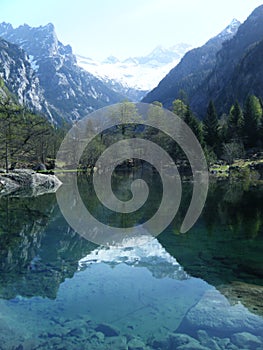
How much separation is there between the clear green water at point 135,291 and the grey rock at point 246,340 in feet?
0.07

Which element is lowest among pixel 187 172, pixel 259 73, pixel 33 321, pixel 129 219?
pixel 33 321

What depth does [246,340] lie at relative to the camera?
7.54 m

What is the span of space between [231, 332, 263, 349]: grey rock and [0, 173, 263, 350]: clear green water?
0.9 inches

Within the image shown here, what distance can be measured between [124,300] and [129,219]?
43.2 ft

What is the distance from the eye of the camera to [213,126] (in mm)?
77688

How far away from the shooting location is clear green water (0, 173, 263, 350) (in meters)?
7.86

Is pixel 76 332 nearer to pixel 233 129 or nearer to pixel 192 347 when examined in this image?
pixel 192 347

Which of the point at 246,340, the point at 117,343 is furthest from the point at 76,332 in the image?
the point at 246,340

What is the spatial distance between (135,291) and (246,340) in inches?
158

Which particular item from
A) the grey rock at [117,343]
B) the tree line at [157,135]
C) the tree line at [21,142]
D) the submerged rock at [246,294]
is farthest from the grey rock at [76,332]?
the tree line at [157,135]

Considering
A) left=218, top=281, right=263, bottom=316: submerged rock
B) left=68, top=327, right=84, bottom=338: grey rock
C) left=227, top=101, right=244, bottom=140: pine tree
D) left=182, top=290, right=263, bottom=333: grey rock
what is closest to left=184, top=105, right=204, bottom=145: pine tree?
left=227, top=101, right=244, bottom=140: pine tree

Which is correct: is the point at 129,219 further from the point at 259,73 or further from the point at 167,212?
the point at 259,73

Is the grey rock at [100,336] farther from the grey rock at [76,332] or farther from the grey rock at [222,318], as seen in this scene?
the grey rock at [222,318]

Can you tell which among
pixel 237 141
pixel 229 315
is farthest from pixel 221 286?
pixel 237 141
